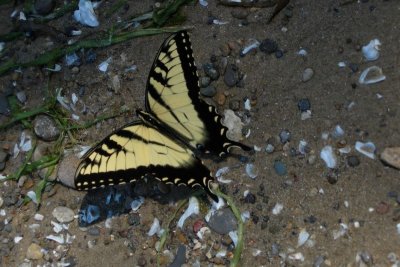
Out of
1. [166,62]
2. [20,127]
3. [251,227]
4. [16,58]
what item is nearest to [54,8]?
[16,58]

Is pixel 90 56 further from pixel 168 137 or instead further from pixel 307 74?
pixel 307 74

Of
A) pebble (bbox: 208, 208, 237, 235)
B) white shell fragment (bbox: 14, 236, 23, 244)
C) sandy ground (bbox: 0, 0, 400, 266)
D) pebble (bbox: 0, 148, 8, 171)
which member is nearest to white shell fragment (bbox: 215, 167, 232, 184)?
sandy ground (bbox: 0, 0, 400, 266)

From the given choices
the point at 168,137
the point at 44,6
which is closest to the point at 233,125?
the point at 168,137

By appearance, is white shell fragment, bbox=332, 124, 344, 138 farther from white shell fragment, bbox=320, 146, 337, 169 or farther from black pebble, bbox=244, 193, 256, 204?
black pebble, bbox=244, 193, 256, 204

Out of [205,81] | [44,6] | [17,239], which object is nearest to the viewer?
[205,81]

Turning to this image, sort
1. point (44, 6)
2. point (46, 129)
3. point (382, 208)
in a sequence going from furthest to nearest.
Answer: point (44, 6) < point (46, 129) < point (382, 208)
